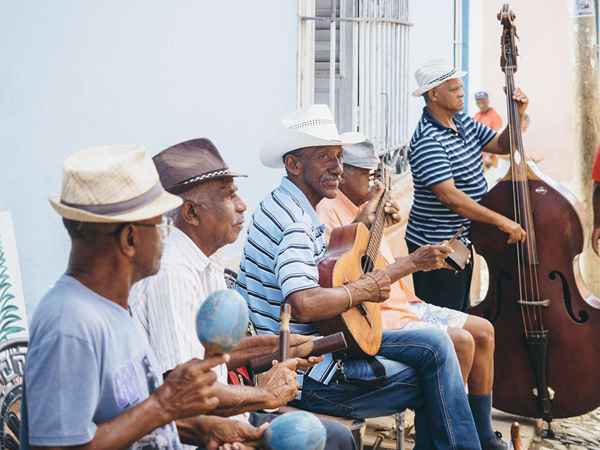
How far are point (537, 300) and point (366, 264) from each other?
1484mm

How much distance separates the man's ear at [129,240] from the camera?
2.25m

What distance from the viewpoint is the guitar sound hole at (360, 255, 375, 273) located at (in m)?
3.83

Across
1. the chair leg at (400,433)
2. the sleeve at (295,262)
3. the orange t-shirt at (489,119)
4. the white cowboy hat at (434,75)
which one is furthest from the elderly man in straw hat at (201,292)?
the orange t-shirt at (489,119)

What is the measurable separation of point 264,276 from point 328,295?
0.27 meters

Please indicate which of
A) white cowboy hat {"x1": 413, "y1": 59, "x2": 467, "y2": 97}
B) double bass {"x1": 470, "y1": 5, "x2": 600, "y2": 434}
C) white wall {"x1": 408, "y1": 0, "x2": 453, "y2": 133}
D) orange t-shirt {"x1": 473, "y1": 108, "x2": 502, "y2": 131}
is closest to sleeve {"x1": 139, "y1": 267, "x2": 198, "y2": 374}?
double bass {"x1": 470, "y1": 5, "x2": 600, "y2": 434}

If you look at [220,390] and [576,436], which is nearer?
[220,390]

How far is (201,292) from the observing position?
9.21ft

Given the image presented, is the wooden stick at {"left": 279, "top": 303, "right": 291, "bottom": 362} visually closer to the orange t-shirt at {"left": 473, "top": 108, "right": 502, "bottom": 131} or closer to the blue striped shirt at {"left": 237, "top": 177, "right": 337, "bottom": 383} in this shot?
the blue striped shirt at {"left": 237, "top": 177, "right": 337, "bottom": 383}

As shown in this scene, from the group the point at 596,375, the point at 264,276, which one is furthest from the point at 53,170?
the point at 596,375

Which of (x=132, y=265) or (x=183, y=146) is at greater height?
(x=183, y=146)

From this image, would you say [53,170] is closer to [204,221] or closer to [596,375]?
[204,221]

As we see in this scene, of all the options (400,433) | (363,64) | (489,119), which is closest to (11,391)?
(400,433)

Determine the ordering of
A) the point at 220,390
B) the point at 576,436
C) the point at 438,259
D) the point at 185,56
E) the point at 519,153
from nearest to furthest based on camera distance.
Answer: the point at 220,390, the point at 438,259, the point at 185,56, the point at 519,153, the point at 576,436

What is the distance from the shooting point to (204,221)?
295 cm
